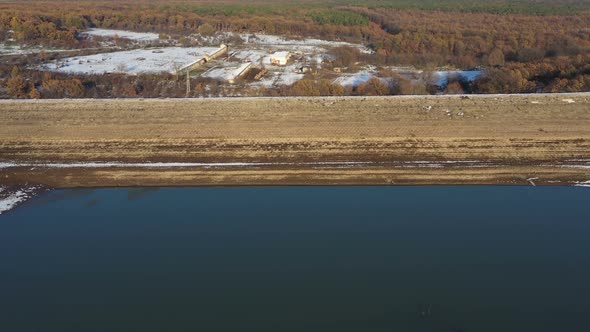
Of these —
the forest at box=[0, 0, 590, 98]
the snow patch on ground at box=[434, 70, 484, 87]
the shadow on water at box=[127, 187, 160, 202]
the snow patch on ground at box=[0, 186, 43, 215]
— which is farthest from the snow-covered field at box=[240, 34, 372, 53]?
the snow patch on ground at box=[0, 186, 43, 215]

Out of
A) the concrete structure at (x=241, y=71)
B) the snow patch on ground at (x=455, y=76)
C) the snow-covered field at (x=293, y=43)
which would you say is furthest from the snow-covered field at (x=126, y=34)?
the snow patch on ground at (x=455, y=76)

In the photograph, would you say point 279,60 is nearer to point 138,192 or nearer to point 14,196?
point 138,192

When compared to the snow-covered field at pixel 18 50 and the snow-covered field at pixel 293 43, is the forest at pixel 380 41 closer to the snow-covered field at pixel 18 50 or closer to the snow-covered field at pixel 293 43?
the snow-covered field at pixel 18 50

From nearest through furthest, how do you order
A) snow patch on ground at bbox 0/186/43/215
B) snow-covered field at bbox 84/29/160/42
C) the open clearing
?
snow patch on ground at bbox 0/186/43/215
the open clearing
snow-covered field at bbox 84/29/160/42

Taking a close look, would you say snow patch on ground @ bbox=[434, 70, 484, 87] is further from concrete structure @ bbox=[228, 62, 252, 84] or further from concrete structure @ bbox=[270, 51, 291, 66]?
concrete structure @ bbox=[228, 62, 252, 84]

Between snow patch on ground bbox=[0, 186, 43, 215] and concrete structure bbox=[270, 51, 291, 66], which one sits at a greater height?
concrete structure bbox=[270, 51, 291, 66]

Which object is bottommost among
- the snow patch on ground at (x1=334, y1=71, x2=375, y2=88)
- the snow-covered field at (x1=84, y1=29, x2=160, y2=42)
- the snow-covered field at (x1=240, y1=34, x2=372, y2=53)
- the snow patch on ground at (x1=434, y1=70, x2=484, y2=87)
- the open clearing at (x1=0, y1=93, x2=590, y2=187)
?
the open clearing at (x1=0, y1=93, x2=590, y2=187)
